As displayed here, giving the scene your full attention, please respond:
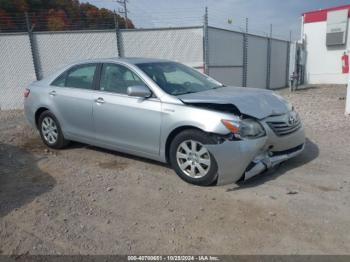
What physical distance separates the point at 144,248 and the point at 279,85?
15188 millimetres

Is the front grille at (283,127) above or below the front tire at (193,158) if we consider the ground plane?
above

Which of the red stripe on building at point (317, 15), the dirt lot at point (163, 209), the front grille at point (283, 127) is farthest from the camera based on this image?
the red stripe on building at point (317, 15)

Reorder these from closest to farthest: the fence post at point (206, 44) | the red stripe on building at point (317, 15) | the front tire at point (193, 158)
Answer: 1. the front tire at point (193, 158)
2. the fence post at point (206, 44)
3. the red stripe on building at point (317, 15)

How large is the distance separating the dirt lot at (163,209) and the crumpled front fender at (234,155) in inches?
8.9

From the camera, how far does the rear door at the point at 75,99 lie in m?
5.04

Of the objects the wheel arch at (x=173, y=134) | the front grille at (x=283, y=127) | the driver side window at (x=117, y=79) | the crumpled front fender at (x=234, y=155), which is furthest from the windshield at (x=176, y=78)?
the front grille at (x=283, y=127)

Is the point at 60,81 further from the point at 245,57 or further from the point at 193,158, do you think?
the point at 245,57

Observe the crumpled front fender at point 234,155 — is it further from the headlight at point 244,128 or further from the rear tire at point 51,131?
the rear tire at point 51,131

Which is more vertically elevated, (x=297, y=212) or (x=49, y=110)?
(x=49, y=110)

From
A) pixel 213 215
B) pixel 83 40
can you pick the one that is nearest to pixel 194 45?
pixel 83 40

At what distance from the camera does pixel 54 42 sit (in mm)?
10383

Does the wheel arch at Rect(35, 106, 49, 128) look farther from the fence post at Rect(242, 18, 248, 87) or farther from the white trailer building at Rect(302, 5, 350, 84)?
the white trailer building at Rect(302, 5, 350, 84)

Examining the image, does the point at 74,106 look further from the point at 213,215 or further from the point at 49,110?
the point at 213,215

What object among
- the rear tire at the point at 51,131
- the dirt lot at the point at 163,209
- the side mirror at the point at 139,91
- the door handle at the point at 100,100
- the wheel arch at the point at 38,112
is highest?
the side mirror at the point at 139,91
